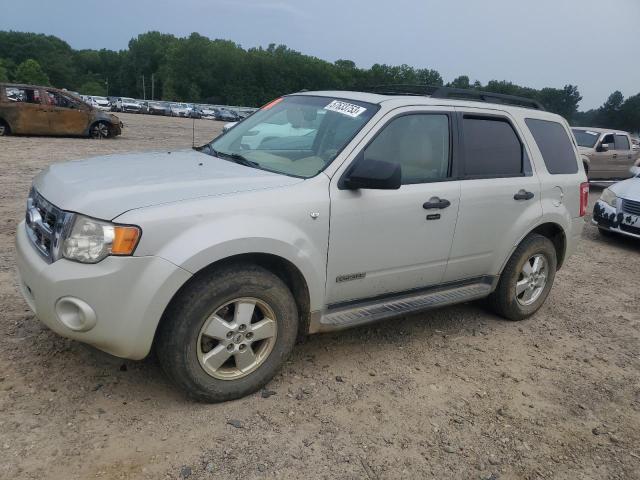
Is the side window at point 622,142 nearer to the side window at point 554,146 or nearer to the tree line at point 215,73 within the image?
the side window at point 554,146

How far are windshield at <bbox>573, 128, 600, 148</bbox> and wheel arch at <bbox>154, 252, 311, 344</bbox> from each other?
13.2 m

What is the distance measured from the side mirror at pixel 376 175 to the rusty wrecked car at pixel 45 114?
1587 cm

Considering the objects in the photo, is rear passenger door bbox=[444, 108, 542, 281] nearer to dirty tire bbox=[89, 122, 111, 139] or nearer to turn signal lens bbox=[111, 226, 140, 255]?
turn signal lens bbox=[111, 226, 140, 255]

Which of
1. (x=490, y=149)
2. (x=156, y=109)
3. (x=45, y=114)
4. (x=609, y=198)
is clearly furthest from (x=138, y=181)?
(x=156, y=109)

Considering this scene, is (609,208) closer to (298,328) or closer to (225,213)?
(298,328)

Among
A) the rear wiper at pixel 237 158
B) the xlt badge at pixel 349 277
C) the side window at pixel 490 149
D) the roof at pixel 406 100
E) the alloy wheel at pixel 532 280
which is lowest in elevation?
the alloy wheel at pixel 532 280

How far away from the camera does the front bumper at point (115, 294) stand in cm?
271

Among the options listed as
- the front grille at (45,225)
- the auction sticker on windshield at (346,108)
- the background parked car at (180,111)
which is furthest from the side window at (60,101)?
the background parked car at (180,111)

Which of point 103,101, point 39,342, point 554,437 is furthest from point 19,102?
point 103,101

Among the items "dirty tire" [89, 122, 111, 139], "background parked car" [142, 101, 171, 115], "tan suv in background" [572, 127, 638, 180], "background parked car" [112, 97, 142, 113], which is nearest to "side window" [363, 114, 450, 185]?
"tan suv in background" [572, 127, 638, 180]

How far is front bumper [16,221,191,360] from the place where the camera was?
271cm

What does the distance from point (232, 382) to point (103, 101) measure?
53488mm

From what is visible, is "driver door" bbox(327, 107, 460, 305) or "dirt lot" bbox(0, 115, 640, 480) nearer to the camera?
"dirt lot" bbox(0, 115, 640, 480)

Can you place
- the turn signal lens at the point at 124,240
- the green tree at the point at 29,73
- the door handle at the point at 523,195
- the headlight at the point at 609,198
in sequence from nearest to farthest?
the turn signal lens at the point at 124,240 → the door handle at the point at 523,195 → the headlight at the point at 609,198 → the green tree at the point at 29,73
